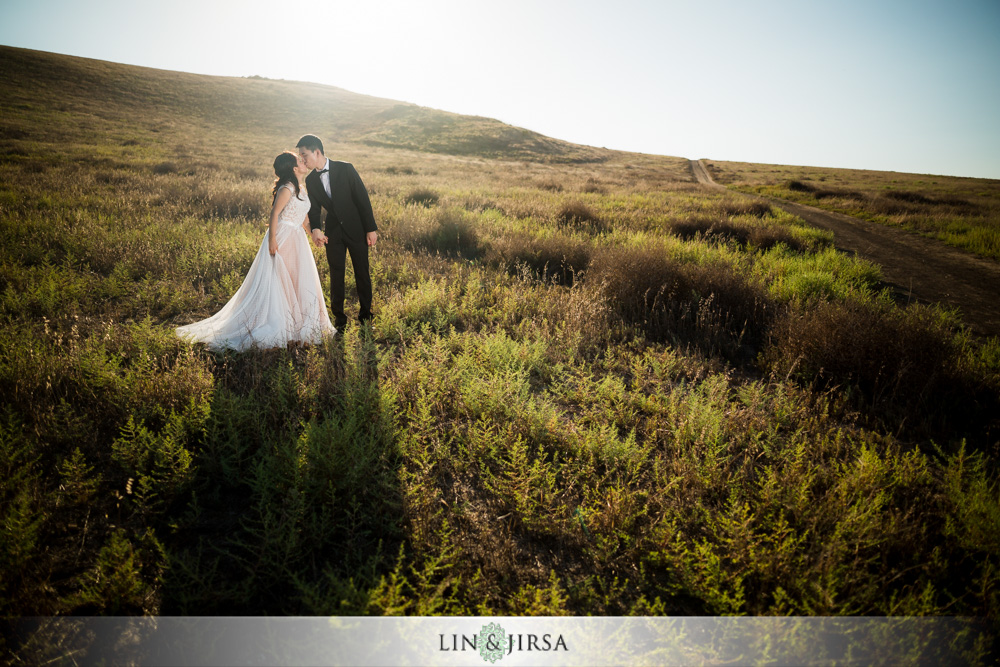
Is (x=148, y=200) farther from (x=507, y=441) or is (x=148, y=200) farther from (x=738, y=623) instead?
(x=738, y=623)

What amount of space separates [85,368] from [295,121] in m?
54.0

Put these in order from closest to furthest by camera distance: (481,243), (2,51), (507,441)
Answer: (507,441), (481,243), (2,51)

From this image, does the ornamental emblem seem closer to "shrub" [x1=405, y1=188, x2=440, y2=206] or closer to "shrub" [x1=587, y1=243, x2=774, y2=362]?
"shrub" [x1=587, y1=243, x2=774, y2=362]

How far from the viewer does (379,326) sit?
16.2 feet

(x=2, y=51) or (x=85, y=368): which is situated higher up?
(x=2, y=51)

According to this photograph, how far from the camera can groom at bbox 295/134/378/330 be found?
15.6 ft

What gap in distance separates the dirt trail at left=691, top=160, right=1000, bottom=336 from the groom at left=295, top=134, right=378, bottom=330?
26.0 ft

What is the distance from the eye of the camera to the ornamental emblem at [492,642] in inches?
71.5

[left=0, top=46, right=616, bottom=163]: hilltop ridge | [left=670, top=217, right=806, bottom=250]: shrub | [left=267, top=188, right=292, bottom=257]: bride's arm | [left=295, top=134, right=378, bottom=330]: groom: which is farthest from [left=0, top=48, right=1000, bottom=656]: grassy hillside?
[left=0, top=46, right=616, bottom=163]: hilltop ridge

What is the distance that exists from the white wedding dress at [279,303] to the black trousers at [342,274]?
8.4 inches

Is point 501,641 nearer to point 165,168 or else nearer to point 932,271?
point 932,271

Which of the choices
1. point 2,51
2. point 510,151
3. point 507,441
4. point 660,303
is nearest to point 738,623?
point 507,441

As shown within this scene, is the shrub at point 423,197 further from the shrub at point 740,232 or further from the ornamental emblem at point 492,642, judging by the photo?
the ornamental emblem at point 492,642

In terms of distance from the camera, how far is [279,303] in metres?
4.62
